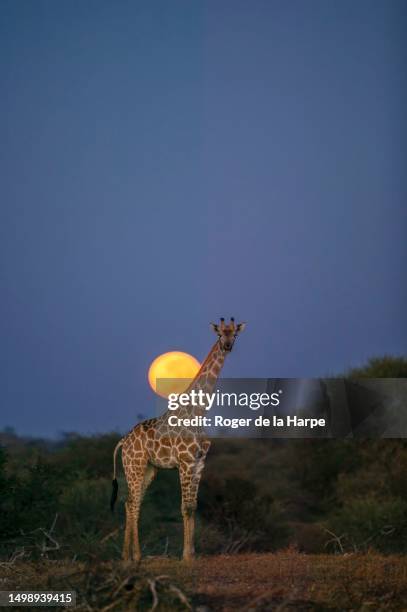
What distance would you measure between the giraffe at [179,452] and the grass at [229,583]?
532mm

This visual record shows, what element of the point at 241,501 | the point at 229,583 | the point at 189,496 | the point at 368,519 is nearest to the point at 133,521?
the point at 189,496

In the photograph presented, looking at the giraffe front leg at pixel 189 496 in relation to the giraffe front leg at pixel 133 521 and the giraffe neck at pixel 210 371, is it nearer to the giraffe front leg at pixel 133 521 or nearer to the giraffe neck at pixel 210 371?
the giraffe front leg at pixel 133 521

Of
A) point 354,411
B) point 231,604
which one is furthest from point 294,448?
point 231,604

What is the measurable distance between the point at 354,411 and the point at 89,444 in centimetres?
1143

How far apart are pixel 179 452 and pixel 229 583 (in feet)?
7.21

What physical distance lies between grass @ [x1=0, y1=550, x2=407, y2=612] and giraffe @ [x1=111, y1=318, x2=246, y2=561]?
0.53 metres

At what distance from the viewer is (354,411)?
23.6m

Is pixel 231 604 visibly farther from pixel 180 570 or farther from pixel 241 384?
pixel 241 384

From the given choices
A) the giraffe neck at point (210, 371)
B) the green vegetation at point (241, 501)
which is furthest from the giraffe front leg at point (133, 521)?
the green vegetation at point (241, 501)

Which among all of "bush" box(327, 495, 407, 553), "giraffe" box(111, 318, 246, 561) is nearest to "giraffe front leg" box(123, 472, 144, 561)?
"giraffe" box(111, 318, 246, 561)

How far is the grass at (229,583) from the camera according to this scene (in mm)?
8125

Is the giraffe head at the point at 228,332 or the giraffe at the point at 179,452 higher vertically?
the giraffe head at the point at 228,332

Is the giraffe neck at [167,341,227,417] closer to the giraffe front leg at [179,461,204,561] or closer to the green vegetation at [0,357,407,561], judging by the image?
the giraffe front leg at [179,461,204,561]

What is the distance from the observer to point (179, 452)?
11227mm
